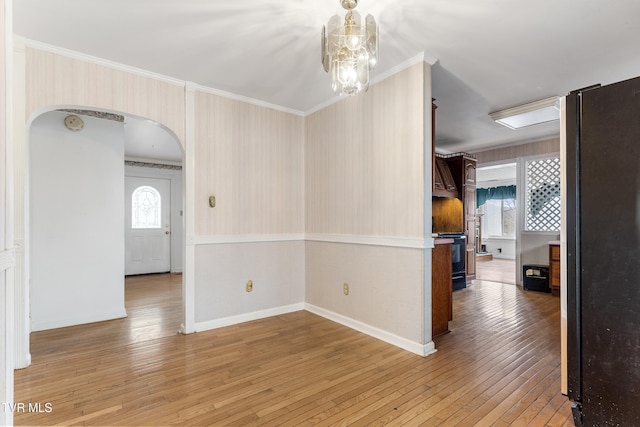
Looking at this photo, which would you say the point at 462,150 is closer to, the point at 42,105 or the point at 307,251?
the point at 307,251

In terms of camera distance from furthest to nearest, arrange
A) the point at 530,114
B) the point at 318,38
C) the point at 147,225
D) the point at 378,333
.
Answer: the point at 147,225, the point at 530,114, the point at 378,333, the point at 318,38

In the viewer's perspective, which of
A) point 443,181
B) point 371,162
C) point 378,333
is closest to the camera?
point 378,333

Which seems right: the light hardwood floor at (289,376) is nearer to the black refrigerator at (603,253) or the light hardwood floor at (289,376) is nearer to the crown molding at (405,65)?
the black refrigerator at (603,253)

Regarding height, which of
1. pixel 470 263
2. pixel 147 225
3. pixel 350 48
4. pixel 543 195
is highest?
pixel 350 48

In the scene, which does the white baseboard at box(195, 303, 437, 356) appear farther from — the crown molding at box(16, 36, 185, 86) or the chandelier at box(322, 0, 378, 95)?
the crown molding at box(16, 36, 185, 86)

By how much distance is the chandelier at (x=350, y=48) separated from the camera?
1957 mm

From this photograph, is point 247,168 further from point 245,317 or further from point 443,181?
point 443,181

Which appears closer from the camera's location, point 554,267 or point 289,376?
point 289,376

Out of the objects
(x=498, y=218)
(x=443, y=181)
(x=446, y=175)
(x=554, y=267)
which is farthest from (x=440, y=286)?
(x=498, y=218)

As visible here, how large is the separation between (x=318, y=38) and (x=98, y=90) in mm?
2018

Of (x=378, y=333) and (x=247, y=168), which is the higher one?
(x=247, y=168)

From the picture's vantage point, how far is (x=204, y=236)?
3404mm

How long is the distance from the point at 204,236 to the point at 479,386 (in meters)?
2.79

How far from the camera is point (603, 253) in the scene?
5.30 feet
